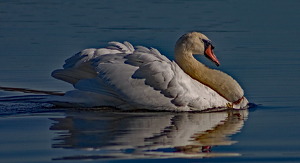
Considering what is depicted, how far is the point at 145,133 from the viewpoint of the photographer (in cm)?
771

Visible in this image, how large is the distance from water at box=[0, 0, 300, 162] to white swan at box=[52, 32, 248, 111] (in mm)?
188

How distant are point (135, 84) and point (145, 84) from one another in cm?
14

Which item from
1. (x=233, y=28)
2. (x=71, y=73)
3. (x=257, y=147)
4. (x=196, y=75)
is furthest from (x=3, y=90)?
(x=233, y=28)

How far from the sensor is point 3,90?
11.0m

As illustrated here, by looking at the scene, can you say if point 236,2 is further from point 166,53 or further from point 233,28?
point 166,53

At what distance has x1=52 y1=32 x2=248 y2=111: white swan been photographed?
9.21 meters

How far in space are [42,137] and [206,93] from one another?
→ 290 cm

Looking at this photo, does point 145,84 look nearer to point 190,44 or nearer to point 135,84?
point 135,84

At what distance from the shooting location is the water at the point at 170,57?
22.8 feet

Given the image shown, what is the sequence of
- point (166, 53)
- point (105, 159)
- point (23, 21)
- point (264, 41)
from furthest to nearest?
point (23, 21) < point (264, 41) < point (166, 53) < point (105, 159)

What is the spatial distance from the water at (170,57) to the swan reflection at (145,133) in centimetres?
1

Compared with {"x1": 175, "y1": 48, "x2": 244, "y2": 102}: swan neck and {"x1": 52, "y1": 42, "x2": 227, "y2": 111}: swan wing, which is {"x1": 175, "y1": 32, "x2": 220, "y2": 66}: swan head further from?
{"x1": 52, "y1": 42, "x2": 227, "y2": 111}: swan wing

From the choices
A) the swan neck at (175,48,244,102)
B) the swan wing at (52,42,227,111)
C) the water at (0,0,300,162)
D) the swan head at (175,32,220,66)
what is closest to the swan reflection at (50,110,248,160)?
the water at (0,0,300,162)

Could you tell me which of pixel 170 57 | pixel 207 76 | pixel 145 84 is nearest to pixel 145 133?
pixel 145 84
